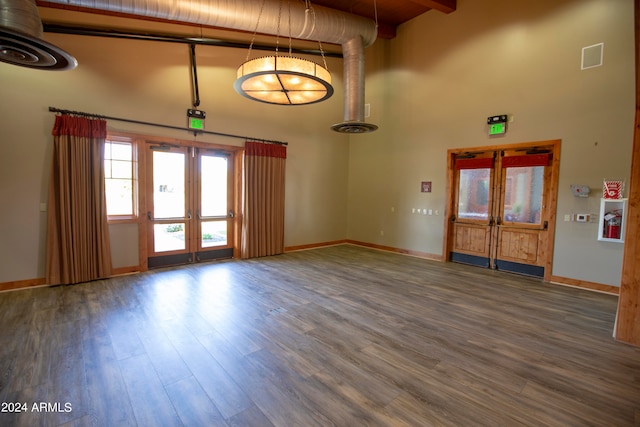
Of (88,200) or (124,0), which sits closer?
(124,0)

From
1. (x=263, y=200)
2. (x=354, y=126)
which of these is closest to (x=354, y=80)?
(x=354, y=126)

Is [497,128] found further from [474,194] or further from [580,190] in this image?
[580,190]

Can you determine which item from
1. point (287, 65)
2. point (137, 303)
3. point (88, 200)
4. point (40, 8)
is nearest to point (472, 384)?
point (287, 65)

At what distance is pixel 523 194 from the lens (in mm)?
5602

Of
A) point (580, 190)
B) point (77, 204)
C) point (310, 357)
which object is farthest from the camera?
point (580, 190)

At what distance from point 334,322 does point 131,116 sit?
4768 mm

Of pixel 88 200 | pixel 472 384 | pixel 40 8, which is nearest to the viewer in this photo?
pixel 472 384

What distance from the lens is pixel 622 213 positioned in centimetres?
438

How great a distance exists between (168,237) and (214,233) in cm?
92

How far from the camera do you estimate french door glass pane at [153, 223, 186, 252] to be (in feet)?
18.2

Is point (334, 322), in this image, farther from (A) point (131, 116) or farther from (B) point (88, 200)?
(A) point (131, 116)

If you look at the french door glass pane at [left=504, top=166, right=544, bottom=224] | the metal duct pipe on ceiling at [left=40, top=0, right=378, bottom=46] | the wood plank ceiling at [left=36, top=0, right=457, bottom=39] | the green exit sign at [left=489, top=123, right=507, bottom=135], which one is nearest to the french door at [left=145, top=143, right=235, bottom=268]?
the metal duct pipe on ceiling at [left=40, top=0, right=378, bottom=46]

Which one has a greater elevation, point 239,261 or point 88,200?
point 88,200

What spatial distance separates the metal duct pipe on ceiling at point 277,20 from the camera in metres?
4.20
